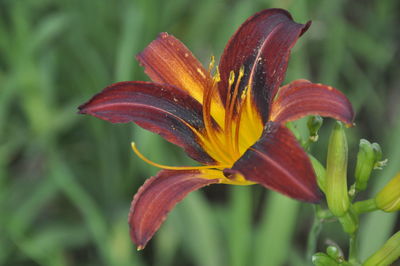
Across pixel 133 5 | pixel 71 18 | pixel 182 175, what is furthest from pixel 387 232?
pixel 71 18

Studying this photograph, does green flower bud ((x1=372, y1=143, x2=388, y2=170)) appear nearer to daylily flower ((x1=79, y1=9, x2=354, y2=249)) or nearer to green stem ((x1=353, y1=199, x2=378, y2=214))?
green stem ((x1=353, y1=199, x2=378, y2=214))

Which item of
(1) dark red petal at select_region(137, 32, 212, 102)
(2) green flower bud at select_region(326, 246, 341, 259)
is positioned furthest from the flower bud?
(1) dark red petal at select_region(137, 32, 212, 102)

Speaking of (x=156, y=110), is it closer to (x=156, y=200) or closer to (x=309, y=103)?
(x=156, y=200)

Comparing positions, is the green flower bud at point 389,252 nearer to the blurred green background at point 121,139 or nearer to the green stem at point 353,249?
the green stem at point 353,249

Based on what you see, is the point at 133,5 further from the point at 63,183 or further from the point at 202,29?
the point at 63,183

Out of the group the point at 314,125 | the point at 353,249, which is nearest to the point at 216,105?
the point at 314,125
